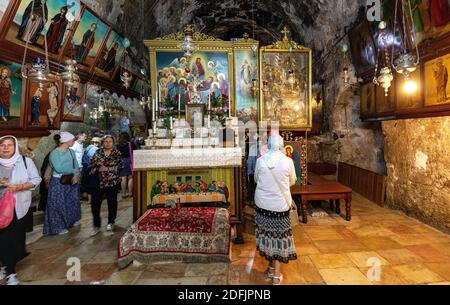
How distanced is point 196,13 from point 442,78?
386 inches

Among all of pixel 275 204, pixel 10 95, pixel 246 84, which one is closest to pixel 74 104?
pixel 10 95

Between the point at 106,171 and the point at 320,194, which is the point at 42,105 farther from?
the point at 320,194

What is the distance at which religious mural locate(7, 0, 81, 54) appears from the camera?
441 cm

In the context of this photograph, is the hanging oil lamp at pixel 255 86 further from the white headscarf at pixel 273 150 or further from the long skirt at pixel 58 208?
the long skirt at pixel 58 208

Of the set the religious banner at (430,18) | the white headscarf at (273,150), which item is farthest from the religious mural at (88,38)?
the religious banner at (430,18)

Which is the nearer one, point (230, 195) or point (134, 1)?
point (230, 195)

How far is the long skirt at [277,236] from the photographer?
3.03 metres

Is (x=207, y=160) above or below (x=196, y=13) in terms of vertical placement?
below

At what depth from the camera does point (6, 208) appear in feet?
10.0

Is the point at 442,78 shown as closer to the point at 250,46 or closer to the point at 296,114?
the point at 296,114

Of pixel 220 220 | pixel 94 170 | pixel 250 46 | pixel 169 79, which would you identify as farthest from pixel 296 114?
pixel 94 170

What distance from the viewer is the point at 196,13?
11.0 m

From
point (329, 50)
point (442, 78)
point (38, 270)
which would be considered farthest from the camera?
point (329, 50)

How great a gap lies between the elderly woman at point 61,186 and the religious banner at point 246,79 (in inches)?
205
